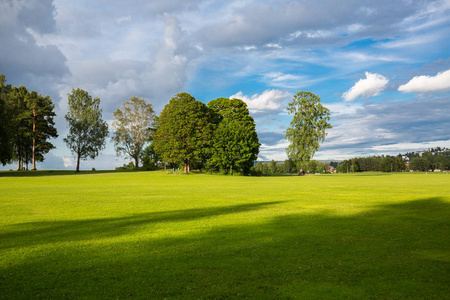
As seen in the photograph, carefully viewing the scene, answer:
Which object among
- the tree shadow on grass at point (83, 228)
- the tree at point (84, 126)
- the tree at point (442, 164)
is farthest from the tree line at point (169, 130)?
the tree at point (442, 164)

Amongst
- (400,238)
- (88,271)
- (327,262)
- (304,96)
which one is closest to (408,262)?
(327,262)

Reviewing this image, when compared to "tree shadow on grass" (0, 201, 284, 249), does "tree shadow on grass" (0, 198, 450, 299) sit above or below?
below

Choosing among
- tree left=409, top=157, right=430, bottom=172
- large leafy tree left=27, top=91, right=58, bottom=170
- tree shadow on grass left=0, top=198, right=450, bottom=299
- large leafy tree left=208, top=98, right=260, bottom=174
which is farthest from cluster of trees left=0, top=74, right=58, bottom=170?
tree left=409, top=157, right=430, bottom=172

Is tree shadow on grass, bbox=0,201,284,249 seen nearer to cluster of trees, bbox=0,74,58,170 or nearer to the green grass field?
the green grass field

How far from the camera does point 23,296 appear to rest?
5895 mm

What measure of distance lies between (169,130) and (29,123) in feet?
109

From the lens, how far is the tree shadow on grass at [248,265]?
6.10 metres

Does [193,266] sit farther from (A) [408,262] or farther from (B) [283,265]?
(A) [408,262]

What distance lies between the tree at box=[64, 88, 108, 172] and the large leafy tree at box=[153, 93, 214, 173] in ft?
67.8

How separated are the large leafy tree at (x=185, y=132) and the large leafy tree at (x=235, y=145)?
2553 mm

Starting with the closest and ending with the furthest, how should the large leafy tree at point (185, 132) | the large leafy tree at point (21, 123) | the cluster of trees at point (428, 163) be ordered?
the large leafy tree at point (185, 132)
the large leafy tree at point (21, 123)
the cluster of trees at point (428, 163)

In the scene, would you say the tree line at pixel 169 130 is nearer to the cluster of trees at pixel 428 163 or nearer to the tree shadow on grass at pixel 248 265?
the tree shadow on grass at pixel 248 265

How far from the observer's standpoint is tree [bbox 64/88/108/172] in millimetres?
76250

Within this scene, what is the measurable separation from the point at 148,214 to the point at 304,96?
222 feet
